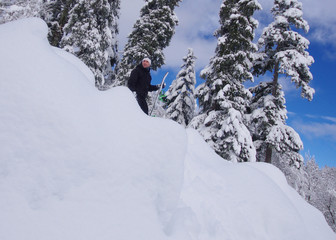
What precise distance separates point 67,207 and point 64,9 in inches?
595

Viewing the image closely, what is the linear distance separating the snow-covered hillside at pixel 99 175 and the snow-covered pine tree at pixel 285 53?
340 inches

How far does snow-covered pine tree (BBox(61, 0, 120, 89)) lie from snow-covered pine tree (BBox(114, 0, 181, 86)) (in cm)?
153

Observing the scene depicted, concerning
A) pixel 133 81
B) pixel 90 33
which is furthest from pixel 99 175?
pixel 90 33

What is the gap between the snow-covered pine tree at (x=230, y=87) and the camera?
9672mm

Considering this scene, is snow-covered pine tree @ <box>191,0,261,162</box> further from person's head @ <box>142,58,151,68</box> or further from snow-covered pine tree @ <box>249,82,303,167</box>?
person's head @ <box>142,58,151,68</box>

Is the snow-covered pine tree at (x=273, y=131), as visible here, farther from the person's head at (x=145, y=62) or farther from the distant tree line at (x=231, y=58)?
the person's head at (x=145, y=62)

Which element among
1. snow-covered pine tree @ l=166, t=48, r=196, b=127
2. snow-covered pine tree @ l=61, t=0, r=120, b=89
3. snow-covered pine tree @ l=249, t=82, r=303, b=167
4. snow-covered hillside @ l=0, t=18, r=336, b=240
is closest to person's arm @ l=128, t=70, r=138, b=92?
snow-covered hillside @ l=0, t=18, r=336, b=240

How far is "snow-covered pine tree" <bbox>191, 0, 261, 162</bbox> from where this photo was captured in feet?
31.7

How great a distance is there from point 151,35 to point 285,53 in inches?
327

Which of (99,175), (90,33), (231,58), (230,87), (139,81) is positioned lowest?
(99,175)

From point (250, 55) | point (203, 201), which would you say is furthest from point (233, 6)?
point (203, 201)

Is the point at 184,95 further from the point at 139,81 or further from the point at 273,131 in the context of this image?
the point at 139,81

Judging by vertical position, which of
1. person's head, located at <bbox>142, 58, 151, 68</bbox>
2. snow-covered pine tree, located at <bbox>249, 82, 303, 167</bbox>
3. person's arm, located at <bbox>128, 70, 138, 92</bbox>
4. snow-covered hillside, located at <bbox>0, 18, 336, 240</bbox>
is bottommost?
snow-covered hillside, located at <bbox>0, 18, 336, 240</bbox>

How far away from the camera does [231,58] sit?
35.2 ft
